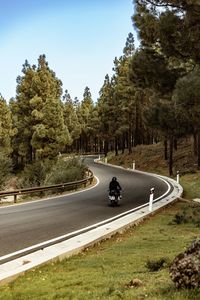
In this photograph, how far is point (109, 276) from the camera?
7.52m

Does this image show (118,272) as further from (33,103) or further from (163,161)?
(163,161)

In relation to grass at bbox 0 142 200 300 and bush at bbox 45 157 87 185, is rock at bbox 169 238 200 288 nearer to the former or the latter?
grass at bbox 0 142 200 300

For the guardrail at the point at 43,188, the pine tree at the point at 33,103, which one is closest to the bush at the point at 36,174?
the guardrail at the point at 43,188

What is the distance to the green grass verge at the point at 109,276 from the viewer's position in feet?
20.0

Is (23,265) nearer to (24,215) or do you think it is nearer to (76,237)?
(76,237)

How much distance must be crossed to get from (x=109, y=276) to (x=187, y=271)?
2059 millimetres

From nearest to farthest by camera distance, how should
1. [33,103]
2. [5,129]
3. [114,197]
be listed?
[114,197] < [33,103] < [5,129]

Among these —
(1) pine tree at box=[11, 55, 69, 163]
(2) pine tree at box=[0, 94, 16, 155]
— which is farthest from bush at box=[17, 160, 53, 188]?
(2) pine tree at box=[0, 94, 16, 155]

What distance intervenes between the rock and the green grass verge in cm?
12

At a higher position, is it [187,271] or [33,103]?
[33,103]

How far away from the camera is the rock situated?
226 inches

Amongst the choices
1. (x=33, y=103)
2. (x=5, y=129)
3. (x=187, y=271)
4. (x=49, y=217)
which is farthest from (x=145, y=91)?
(x=187, y=271)

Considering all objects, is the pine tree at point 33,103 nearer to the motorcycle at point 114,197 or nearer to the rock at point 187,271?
the motorcycle at point 114,197

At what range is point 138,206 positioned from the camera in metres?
21.0
